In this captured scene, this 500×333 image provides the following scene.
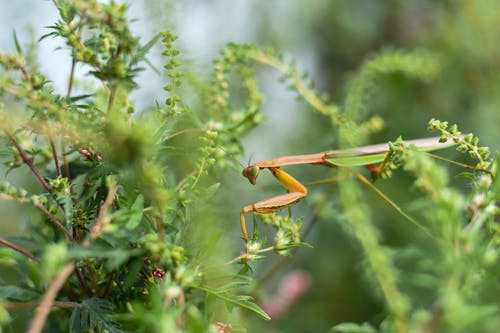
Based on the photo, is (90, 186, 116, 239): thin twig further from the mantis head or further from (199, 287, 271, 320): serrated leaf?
the mantis head

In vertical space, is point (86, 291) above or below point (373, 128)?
below

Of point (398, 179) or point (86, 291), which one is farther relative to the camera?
point (398, 179)

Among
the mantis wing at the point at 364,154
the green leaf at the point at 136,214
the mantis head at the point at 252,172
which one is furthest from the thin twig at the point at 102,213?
the mantis wing at the point at 364,154

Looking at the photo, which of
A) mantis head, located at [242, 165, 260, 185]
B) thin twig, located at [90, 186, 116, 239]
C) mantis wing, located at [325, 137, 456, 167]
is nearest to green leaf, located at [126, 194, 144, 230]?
thin twig, located at [90, 186, 116, 239]

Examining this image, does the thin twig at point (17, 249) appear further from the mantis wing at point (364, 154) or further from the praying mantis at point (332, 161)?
the mantis wing at point (364, 154)

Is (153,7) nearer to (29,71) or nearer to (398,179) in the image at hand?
(29,71)

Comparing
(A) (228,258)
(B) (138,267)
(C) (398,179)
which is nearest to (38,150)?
(B) (138,267)

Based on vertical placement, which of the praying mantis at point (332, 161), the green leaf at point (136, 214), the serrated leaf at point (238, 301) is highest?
the praying mantis at point (332, 161)

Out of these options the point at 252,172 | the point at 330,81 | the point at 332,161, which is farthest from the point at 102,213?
the point at 330,81
